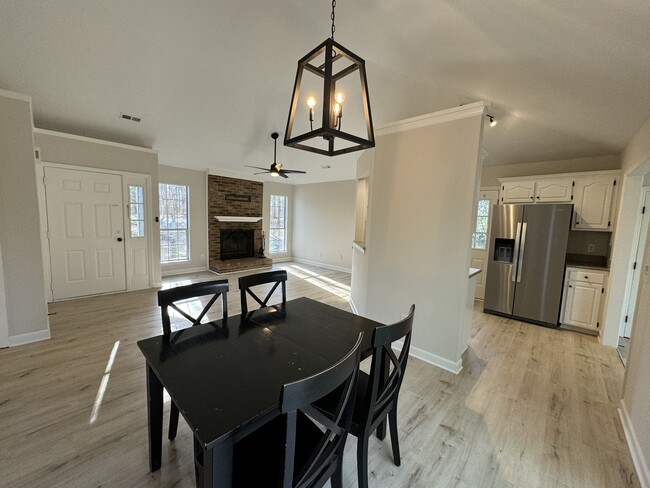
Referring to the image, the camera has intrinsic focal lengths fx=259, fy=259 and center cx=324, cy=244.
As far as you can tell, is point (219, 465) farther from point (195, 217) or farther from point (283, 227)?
point (283, 227)

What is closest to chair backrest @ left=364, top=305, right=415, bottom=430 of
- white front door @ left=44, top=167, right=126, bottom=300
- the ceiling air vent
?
the ceiling air vent

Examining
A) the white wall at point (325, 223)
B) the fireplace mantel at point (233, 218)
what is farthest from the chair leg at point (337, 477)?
the fireplace mantel at point (233, 218)

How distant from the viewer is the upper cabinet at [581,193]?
A: 3.48 metres

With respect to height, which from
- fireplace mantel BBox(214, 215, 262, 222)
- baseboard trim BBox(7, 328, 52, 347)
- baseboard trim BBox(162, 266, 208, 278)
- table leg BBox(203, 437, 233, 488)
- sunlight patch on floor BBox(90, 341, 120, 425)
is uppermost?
fireplace mantel BBox(214, 215, 262, 222)

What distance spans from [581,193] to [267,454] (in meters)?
4.90

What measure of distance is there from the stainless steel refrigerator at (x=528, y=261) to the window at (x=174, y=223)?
6.45m

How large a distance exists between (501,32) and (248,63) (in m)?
2.67

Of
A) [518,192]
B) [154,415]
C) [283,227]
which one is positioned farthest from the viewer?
[283,227]

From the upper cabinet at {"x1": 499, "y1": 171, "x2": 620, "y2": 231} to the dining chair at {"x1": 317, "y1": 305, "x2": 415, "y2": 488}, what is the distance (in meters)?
3.95

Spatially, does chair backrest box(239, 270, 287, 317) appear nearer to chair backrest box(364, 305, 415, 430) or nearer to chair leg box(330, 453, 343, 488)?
chair backrest box(364, 305, 415, 430)

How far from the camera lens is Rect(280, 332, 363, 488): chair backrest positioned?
819 millimetres

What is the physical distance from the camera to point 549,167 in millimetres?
4141

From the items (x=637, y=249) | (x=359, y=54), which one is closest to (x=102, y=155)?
(x=359, y=54)

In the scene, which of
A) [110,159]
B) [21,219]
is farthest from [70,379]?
[110,159]
